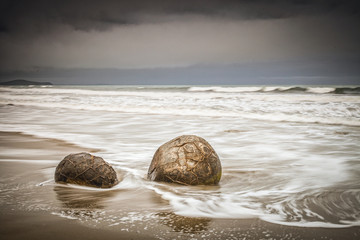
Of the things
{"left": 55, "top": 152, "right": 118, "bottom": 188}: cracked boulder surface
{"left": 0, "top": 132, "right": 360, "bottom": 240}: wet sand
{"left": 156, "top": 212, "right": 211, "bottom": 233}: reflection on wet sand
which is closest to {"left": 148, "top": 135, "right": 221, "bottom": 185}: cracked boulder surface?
{"left": 0, "top": 132, "right": 360, "bottom": 240}: wet sand

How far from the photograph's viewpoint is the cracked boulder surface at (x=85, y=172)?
12.0 feet

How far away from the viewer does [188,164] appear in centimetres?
377

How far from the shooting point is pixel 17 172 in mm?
4285

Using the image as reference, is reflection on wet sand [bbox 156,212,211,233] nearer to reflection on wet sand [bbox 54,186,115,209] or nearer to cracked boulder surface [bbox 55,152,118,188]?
reflection on wet sand [bbox 54,186,115,209]

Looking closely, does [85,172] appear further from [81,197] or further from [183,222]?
[183,222]

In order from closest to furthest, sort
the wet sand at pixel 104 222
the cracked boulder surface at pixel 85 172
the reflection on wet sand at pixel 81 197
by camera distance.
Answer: the wet sand at pixel 104 222 → the reflection on wet sand at pixel 81 197 → the cracked boulder surface at pixel 85 172

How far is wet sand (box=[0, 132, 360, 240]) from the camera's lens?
2.41 m

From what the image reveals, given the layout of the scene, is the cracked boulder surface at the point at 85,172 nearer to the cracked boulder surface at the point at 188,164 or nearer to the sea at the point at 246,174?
the sea at the point at 246,174

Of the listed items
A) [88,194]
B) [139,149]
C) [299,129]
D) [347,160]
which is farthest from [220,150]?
[299,129]

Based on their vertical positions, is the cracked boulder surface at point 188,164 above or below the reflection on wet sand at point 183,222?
above

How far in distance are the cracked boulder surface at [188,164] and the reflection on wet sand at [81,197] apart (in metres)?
0.69

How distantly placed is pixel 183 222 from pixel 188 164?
113 cm

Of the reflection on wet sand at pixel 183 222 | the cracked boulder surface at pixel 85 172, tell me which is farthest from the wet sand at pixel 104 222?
the cracked boulder surface at pixel 85 172

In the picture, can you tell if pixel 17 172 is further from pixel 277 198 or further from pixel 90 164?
pixel 277 198
